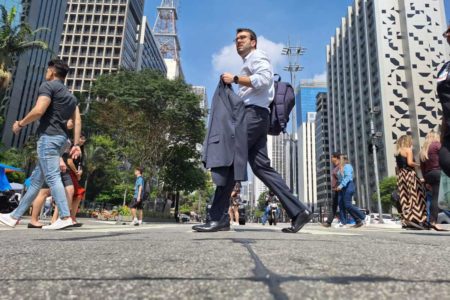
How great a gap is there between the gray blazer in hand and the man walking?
0.43ft

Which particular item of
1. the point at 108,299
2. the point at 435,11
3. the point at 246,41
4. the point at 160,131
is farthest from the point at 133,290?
the point at 435,11

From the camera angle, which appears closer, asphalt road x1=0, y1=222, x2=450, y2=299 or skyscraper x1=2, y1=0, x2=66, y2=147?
asphalt road x1=0, y1=222, x2=450, y2=299

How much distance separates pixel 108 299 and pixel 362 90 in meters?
91.9

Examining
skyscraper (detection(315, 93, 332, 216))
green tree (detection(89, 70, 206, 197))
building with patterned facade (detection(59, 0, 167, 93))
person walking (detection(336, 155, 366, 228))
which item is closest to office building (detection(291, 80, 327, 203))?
skyscraper (detection(315, 93, 332, 216))

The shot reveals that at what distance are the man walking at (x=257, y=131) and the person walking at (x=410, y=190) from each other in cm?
349

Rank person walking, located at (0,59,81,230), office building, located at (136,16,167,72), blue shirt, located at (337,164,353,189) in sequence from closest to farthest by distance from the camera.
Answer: person walking, located at (0,59,81,230)
blue shirt, located at (337,164,353,189)
office building, located at (136,16,167,72)

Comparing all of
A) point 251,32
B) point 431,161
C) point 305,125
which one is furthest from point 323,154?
point 251,32

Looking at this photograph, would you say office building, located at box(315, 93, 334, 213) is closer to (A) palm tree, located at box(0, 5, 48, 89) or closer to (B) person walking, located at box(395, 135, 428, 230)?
(A) palm tree, located at box(0, 5, 48, 89)

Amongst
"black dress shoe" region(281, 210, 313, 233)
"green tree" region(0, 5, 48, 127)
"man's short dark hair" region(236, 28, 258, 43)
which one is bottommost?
"black dress shoe" region(281, 210, 313, 233)

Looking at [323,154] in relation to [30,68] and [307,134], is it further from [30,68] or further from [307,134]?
[30,68]

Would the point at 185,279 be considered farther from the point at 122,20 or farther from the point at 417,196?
the point at 122,20

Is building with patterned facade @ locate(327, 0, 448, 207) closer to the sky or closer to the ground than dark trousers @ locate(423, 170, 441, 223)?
closer to the sky

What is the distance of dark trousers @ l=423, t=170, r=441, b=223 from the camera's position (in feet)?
18.2

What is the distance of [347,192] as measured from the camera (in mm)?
8539
